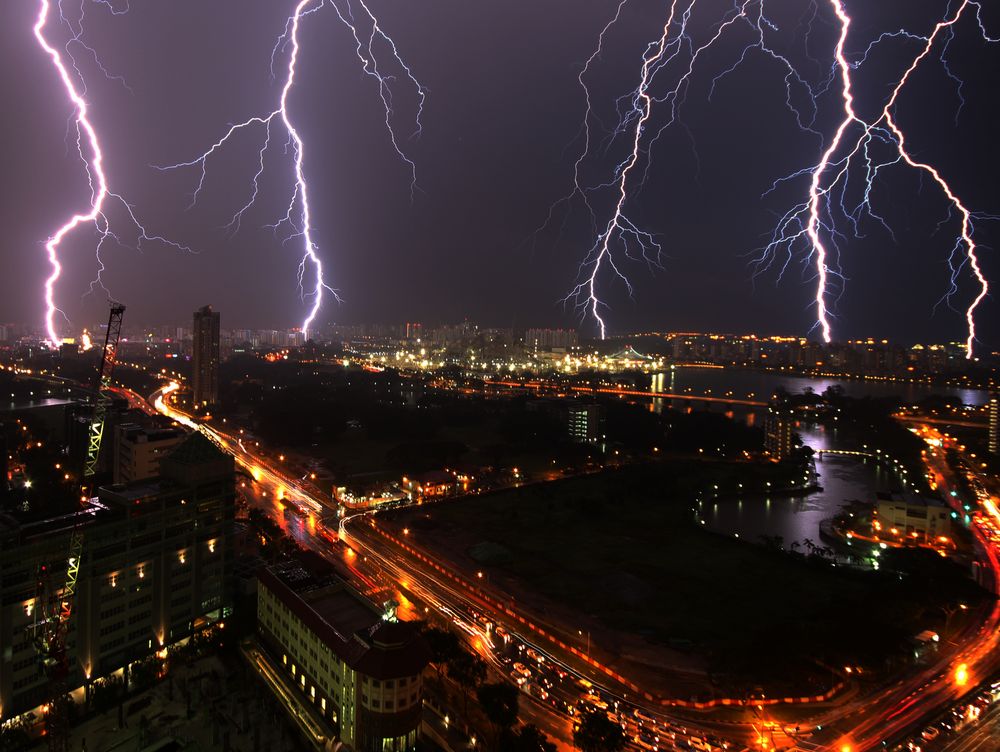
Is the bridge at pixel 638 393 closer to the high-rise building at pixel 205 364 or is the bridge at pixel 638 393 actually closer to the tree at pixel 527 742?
the high-rise building at pixel 205 364

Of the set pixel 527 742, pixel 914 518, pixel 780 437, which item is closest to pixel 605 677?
pixel 527 742

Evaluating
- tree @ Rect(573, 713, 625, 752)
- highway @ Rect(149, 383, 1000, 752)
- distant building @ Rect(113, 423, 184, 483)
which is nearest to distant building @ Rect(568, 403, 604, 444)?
highway @ Rect(149, 383, 1000, 752)

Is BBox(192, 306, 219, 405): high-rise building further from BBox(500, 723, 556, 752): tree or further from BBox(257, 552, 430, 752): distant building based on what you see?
BBox(500, 723, 556, 752): tree

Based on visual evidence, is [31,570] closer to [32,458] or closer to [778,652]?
[778,652]

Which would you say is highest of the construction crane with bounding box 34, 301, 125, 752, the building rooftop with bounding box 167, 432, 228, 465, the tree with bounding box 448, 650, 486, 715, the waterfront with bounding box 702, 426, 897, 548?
the building rooftop with bounding box 167, 432, 228, 465

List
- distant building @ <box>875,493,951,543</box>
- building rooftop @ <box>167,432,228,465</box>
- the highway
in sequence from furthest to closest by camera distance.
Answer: distant building @ <box>875,493,951,543</box> → building rooftop @ <box>167,432,228,465</box> → the highway

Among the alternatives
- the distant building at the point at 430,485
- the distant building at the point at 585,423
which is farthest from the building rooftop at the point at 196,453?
the distant building at the point at 585,423

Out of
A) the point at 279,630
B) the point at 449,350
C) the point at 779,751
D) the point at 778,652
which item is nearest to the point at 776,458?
the point at 778,652
